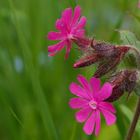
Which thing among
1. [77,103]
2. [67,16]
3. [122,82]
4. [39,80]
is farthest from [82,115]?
[39,80]

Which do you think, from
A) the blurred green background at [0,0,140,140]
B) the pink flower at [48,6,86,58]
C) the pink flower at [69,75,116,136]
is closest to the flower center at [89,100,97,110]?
the pink flower at [69,75,116,136]

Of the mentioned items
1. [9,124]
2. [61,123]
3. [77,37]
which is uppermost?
[77,37]

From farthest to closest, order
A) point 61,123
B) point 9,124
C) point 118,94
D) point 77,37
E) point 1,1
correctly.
Result: point 1,1
point 61,123
point 9,124
point 77,37
point 118,94

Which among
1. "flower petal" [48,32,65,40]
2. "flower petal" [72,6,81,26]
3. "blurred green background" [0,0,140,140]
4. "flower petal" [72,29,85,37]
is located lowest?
"blurred green background" [0,0,140,140]

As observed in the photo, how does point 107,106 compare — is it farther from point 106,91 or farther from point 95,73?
point 95,73

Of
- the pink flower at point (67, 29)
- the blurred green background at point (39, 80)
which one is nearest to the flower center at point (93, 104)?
the pink flower at point (67, 29)

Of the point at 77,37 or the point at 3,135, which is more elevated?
the point at 77,37

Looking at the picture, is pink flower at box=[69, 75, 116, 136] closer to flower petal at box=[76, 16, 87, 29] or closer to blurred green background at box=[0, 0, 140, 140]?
flower petal at box=[76, 16, 87, 29]

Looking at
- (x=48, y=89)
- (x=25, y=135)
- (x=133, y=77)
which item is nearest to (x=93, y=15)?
(x=48, y=89)

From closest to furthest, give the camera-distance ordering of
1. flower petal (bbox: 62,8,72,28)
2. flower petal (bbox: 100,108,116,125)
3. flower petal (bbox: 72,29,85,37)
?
flower petal (bbox: 100,108,116,125) → flower petal (bbox: 62,8,72,28) → flower petal (bbox: 72,29,85,37)

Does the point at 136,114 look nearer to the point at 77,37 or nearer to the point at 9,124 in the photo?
the point at 77,37
